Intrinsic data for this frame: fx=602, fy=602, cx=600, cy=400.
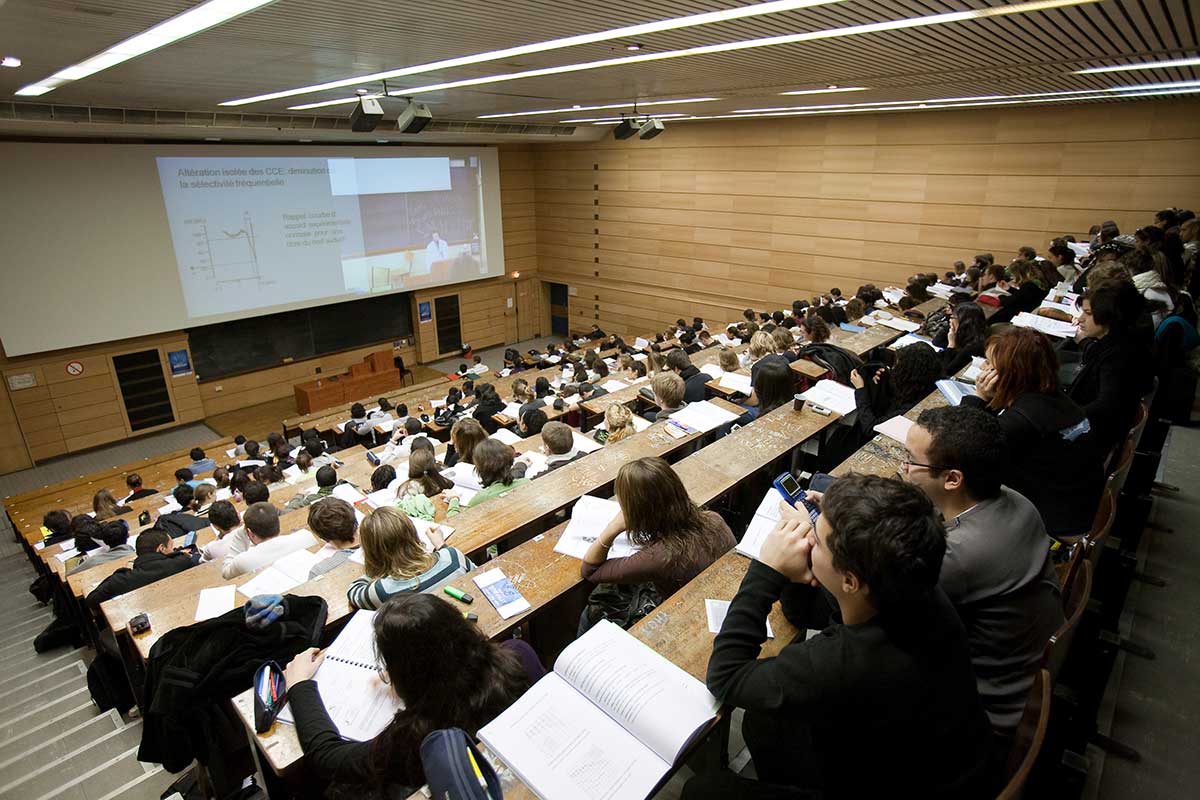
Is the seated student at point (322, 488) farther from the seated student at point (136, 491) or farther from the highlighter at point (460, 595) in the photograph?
the seated student at point (136, 491)

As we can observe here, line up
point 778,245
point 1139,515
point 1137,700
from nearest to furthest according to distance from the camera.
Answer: point 1137,700 < point 1139,515 < point 778,245

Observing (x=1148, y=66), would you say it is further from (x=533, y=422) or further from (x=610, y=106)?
(x=610, y=106)

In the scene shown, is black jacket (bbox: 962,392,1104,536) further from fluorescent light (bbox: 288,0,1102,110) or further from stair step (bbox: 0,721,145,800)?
stair step (bbox: 0,721,145,800)

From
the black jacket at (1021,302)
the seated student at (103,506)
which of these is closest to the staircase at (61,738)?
the seated student at (103,506)

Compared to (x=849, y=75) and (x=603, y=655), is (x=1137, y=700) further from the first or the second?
(x=849, y=75)

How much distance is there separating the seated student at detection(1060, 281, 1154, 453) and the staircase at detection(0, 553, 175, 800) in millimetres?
5316

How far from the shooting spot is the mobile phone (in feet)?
7.61

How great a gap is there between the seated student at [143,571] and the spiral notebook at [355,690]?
2231 millimetres

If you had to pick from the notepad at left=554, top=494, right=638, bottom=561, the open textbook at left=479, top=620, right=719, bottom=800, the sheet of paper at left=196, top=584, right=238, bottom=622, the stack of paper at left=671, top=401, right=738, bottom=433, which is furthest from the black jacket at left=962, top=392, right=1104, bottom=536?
the sheet of paper at left=196, top=584, right=238, bottom=622

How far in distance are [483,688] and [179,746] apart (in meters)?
1.55

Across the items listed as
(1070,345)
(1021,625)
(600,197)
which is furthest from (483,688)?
(600,197)

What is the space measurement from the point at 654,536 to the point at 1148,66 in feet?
18.6

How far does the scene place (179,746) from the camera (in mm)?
2393

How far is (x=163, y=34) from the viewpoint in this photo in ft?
12.4
